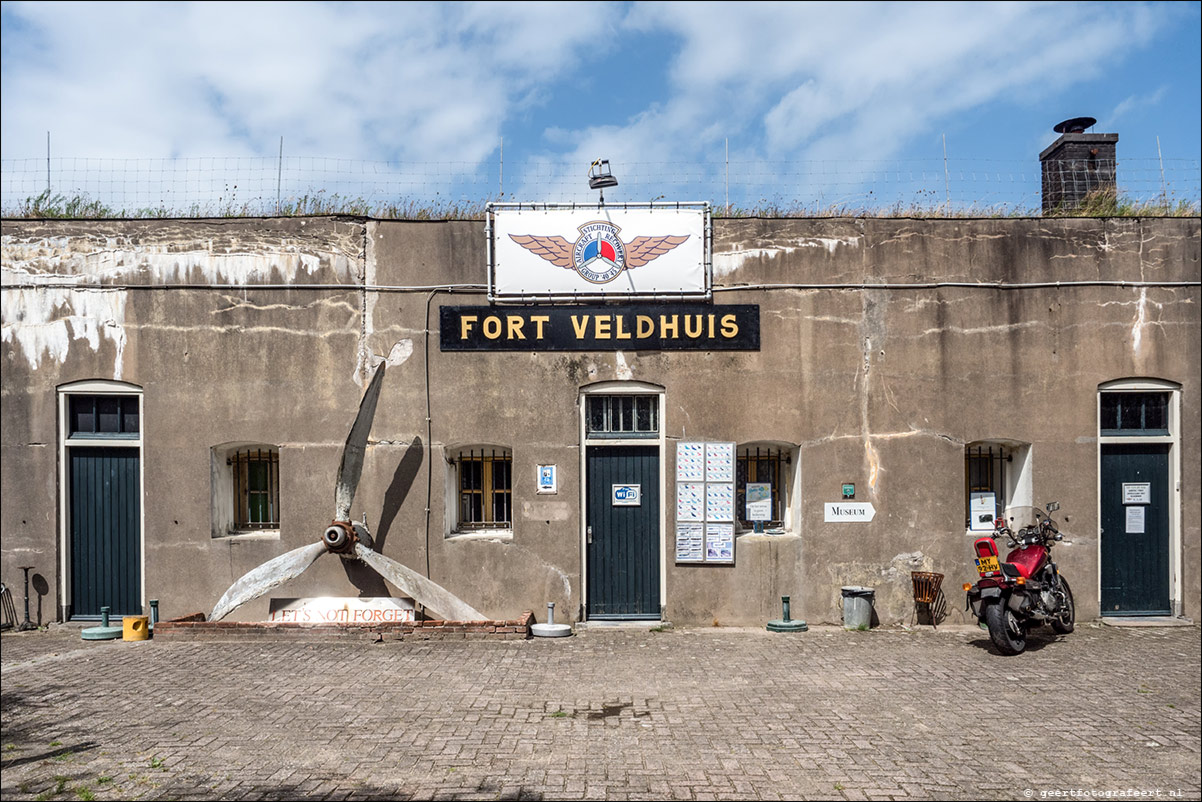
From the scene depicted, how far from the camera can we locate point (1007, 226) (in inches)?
395

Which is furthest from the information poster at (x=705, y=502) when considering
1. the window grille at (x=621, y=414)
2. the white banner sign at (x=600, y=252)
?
the white banner sign at (x=600, y=252)

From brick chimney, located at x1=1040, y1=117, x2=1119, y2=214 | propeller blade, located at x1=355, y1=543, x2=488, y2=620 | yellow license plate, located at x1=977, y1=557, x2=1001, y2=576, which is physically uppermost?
brick chimney, located at x1=1040, y1=117, x2=1119, y2=214

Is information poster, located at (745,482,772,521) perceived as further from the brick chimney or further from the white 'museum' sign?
the brick chimney

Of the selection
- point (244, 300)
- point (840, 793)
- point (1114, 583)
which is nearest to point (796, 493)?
point (1114, 583)

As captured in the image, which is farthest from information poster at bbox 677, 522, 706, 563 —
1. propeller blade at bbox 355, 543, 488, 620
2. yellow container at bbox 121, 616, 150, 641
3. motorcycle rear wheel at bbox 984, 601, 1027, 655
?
yellow container at bbox 121, 616, 150, 641

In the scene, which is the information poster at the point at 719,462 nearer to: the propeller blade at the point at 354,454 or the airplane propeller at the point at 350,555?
the airplane propeller at the point at 350,555

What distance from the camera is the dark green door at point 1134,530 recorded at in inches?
392

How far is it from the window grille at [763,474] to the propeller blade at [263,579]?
558 cm

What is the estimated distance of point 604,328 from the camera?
32.6 feet

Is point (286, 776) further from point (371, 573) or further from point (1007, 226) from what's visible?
point (1007, 226)

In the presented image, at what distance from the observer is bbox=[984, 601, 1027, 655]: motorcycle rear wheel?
8320mm

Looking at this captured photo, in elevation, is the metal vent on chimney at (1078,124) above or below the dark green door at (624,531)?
above

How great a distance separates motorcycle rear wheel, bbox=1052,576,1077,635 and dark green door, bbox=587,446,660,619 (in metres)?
4.89

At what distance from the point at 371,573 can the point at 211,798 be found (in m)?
4.96
